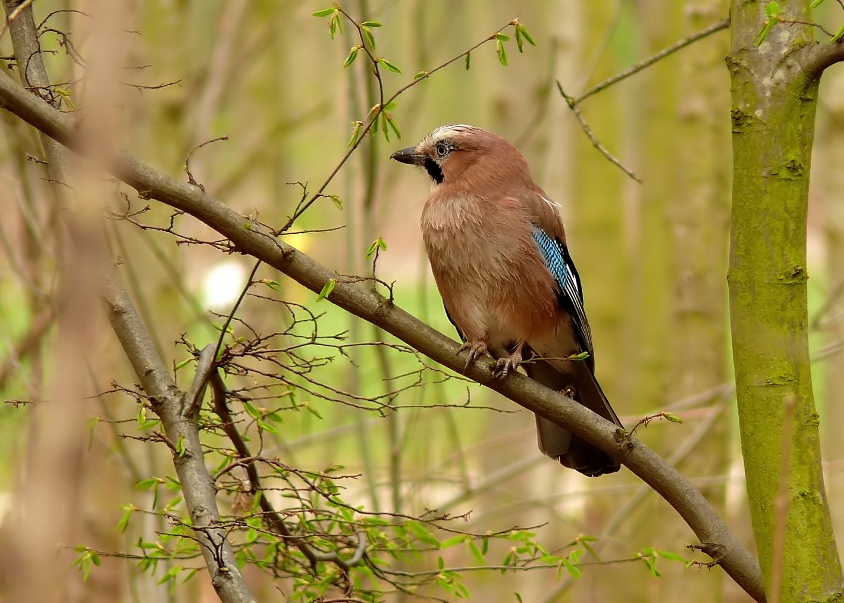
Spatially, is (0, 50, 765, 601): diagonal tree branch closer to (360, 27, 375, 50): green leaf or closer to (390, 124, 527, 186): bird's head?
(360, 27, 375, 50): green leaf

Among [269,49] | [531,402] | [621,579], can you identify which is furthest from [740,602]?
[531,402]

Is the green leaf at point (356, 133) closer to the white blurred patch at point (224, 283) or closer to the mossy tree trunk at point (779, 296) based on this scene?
the mossy tree trunk at point (779, 296)

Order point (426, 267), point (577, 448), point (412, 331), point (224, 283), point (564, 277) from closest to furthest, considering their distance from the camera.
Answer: point (412, 331) < point (577, 448) < point (564, 277) < point (426, 267) < point (224, 283)

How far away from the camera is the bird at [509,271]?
164 inches

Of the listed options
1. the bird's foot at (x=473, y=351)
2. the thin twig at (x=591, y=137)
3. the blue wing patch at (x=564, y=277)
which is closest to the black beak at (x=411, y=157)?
the blue wing patch at (x=564, y=277)

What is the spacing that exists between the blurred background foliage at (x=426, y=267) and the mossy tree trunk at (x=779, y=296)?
6.30ft

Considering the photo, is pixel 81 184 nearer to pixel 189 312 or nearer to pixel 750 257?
pixel 750 257

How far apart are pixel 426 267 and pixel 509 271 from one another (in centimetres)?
85

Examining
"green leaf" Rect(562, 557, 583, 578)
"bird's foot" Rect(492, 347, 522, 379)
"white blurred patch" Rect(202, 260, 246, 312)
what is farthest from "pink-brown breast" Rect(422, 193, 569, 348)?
"white blurred patch" Rect(202, 260, 246, 312)

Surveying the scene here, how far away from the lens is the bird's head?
15.0 ft

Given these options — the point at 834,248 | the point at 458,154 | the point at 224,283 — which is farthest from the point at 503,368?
the point at 834,248

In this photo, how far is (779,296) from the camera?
8.95ft

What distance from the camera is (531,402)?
3.06 m

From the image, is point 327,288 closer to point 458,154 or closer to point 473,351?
point 473,351
